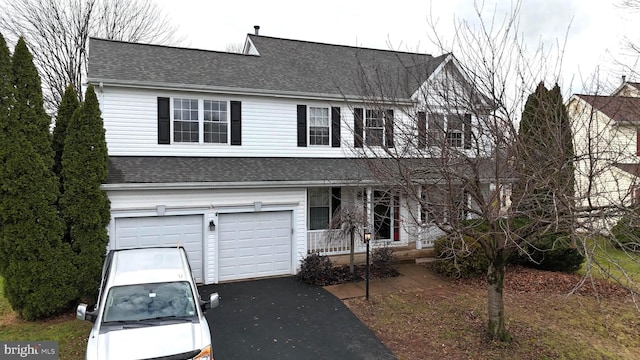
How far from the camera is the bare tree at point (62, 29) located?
20766 mm

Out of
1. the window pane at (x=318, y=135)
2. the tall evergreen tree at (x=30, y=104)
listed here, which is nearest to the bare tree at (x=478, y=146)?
the window pane at (x=318, y=135)

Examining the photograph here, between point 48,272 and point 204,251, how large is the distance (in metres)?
3.82

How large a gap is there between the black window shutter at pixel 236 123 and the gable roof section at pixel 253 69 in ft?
1.84

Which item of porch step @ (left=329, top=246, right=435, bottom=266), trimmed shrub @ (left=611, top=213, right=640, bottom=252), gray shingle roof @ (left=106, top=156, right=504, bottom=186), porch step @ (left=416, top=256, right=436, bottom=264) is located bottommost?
porch step @ (left=416, top=256, right=436, bottom=264)

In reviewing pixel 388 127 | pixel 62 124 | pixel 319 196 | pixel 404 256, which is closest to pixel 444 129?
pixel 388 127

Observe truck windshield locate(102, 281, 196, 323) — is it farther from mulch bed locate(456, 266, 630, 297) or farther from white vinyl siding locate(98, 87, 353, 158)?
mulch bed locate(456, 266, 630, 297)

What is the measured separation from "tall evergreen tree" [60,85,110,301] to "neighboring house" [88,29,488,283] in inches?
24.3

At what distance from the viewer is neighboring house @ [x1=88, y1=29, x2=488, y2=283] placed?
10695mm

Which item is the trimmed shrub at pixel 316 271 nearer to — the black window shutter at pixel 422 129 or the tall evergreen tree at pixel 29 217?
the black window shutter at pixel 422 129

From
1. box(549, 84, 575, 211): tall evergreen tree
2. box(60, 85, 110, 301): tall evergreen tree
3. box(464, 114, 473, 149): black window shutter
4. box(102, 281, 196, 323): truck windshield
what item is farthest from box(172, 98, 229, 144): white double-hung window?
box(549, 84, 575, 211): tall evergreen tree

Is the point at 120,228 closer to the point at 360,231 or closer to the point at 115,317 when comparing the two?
the point at 115,317

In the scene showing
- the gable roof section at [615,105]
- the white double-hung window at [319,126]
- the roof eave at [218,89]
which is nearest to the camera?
the gable roof section at [615,105]

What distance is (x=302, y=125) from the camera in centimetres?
1359

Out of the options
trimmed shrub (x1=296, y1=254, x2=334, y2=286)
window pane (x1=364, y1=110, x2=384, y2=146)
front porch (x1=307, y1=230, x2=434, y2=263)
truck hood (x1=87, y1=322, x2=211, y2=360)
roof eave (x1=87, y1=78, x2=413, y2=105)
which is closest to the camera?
truck hood (x1=87, y1=322, x2=211, y2=360)
